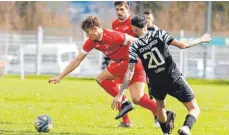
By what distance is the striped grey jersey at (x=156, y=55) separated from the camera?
31.3 ft

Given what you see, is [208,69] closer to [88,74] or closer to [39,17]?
[88,74]

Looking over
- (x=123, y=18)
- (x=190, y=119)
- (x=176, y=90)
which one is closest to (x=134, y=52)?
(x=176, y=90)

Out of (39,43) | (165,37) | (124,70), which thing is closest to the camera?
(165,37)

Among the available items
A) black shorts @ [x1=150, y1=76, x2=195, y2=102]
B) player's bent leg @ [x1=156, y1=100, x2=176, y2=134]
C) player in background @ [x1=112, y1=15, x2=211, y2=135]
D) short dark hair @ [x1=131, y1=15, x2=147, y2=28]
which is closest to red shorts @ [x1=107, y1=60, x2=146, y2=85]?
player's bent leg @ [x1=156, y1=100, x2=176, y2=134]

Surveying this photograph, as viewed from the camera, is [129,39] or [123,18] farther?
[123,18]

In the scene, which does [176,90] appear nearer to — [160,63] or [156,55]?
[160,63]

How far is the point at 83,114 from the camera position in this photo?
48.6 feet

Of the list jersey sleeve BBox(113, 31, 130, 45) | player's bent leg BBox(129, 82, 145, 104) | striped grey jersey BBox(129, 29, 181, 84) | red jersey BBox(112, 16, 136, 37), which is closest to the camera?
striped grey jersey BBox(129, 29, 181, 84)

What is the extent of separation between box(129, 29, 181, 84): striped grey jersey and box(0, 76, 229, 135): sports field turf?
181 cm

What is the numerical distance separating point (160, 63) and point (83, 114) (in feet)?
17.8

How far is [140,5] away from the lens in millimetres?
49188

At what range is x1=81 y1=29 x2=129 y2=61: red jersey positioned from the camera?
1127 cm

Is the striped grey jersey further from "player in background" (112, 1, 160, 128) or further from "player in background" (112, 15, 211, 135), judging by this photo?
"player in background" (112, 1, 160, 128)

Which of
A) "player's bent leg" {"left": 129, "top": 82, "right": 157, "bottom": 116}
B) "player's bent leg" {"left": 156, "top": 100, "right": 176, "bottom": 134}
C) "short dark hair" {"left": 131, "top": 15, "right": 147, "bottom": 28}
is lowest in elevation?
"player's bent leg" {"left": 156, "top": 100, "right": 176, "bottom": 134}
